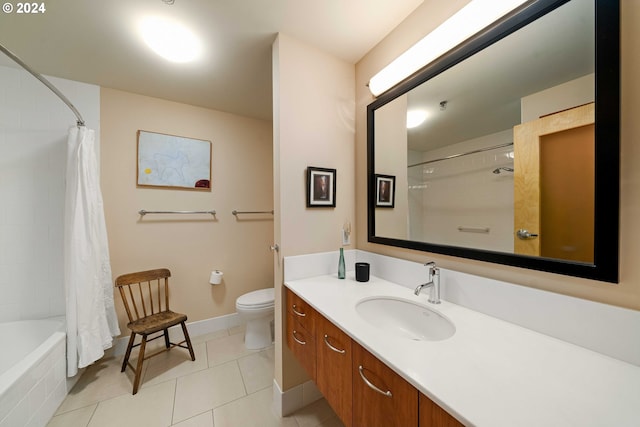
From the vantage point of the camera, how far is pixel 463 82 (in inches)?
41.6

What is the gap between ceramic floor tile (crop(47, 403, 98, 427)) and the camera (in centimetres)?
126

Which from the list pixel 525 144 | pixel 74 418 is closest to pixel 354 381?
pixel 525 144

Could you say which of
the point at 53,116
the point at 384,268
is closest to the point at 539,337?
→ the point at 384,268

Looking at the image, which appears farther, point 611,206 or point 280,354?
point 280,354

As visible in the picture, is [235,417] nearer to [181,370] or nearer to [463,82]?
[181,370]

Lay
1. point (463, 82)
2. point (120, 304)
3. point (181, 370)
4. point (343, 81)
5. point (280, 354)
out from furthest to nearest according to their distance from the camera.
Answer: point (120, 304), point (181, 370), point (343, 81), point (280, 354), point (463, 82)

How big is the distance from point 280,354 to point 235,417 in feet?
1.43

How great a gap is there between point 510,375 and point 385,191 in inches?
41.6

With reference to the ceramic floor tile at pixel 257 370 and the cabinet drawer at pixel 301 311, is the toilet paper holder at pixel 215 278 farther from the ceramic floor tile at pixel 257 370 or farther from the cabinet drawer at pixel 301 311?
the cabinet drawer at pixel 301 311

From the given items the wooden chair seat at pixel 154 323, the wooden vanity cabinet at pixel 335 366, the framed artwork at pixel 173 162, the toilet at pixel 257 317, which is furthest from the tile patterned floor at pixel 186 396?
the framed artwork at pixel 173 162

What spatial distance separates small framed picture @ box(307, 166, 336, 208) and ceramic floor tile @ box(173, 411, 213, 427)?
4.61 feet

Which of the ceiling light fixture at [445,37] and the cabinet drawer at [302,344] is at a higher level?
the ceiling light fixture at [445,37]

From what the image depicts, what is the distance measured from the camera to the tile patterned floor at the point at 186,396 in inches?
51.0

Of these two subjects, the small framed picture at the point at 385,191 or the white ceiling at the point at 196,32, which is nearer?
the white ceiling at the point at 196,32
